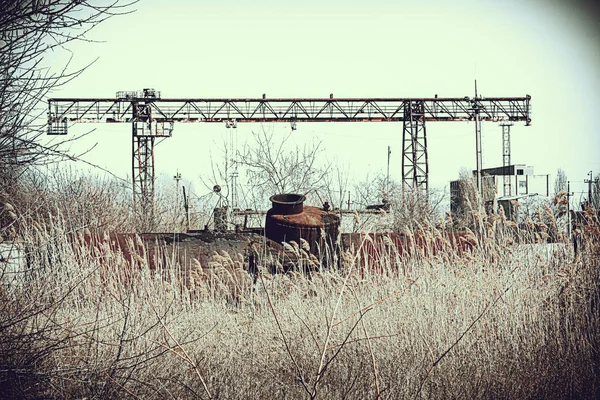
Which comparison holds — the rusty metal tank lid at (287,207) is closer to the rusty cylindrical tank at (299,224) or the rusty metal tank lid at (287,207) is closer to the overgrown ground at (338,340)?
the rusty cylindrical tank at (299,224)

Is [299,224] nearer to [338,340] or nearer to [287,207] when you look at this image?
[287,207]

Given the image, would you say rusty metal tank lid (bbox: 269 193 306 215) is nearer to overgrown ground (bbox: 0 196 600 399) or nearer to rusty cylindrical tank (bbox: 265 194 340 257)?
rusty cylindrical tank (bbox: 265 194 340 257)

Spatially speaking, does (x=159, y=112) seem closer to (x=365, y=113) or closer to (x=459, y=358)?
(x=365, y=113)

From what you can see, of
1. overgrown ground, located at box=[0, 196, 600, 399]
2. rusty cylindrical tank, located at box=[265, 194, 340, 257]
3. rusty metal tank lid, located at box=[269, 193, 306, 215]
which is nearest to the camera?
overgrown ground, located at box=[0, 196, 600, 399]

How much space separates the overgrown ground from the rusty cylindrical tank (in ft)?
7.26

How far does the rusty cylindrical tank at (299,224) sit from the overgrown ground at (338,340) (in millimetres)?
2212

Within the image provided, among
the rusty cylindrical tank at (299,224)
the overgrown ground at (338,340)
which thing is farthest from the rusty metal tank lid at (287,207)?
the overgrown ground at (338,340)

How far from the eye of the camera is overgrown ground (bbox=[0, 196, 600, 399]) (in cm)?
462

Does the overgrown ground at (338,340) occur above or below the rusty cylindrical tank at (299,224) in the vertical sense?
below

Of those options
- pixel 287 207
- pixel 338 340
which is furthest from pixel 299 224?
pixel 338 340

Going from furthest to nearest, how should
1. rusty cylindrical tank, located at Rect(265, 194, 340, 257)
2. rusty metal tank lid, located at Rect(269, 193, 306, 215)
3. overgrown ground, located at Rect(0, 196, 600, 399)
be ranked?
rusty metal tank lid, located at Rect(269, 193, 306, 215)
rusty cylindrical tank, located at Rect(265, 194, 340, 257)
overgrown ground, located at Rect(0, 196, 600, 399)

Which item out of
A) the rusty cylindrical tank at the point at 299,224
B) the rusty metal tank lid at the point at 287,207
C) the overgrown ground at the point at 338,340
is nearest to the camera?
the overgrown ground at the point at 338,340

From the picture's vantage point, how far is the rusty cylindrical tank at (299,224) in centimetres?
907

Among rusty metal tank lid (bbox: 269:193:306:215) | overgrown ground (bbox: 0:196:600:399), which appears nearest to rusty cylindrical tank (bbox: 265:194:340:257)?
rusty metal tank lid (bbox: 269:193:306:215)
